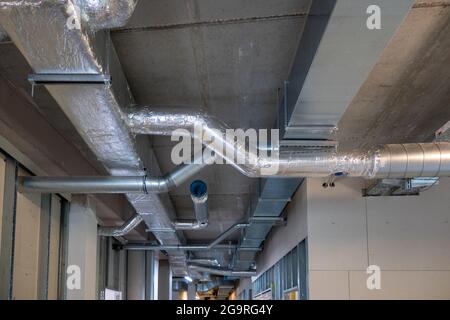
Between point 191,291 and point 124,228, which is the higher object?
point 124,228

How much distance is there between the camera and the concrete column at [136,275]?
9.02 m

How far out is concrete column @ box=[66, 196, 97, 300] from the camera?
17.3ft

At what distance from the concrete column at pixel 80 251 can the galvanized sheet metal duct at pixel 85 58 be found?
152cm

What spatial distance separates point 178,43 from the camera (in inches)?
120

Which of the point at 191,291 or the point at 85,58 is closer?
the point at 85,58

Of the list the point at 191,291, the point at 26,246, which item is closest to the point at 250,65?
the point at 26,246

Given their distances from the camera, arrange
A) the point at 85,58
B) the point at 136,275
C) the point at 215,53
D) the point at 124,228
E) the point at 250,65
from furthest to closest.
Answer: the point at 136,275
the point at 124,228
the point at 250,65
the point at 215,53
the point at 85,58

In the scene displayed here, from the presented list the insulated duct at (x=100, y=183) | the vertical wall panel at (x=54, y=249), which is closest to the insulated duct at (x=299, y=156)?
the insulated duct at (x=100, y=183)

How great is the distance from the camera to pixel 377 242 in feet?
16.8

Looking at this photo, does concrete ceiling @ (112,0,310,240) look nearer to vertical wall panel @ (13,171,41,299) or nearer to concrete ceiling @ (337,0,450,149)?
concrete ceiling @ (337,0,450,149)

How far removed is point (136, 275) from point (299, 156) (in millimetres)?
6231

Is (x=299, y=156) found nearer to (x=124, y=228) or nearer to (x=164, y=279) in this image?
(x=124, y=228)

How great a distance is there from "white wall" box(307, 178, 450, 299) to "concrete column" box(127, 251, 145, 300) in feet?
15.6

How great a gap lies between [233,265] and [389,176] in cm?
963
